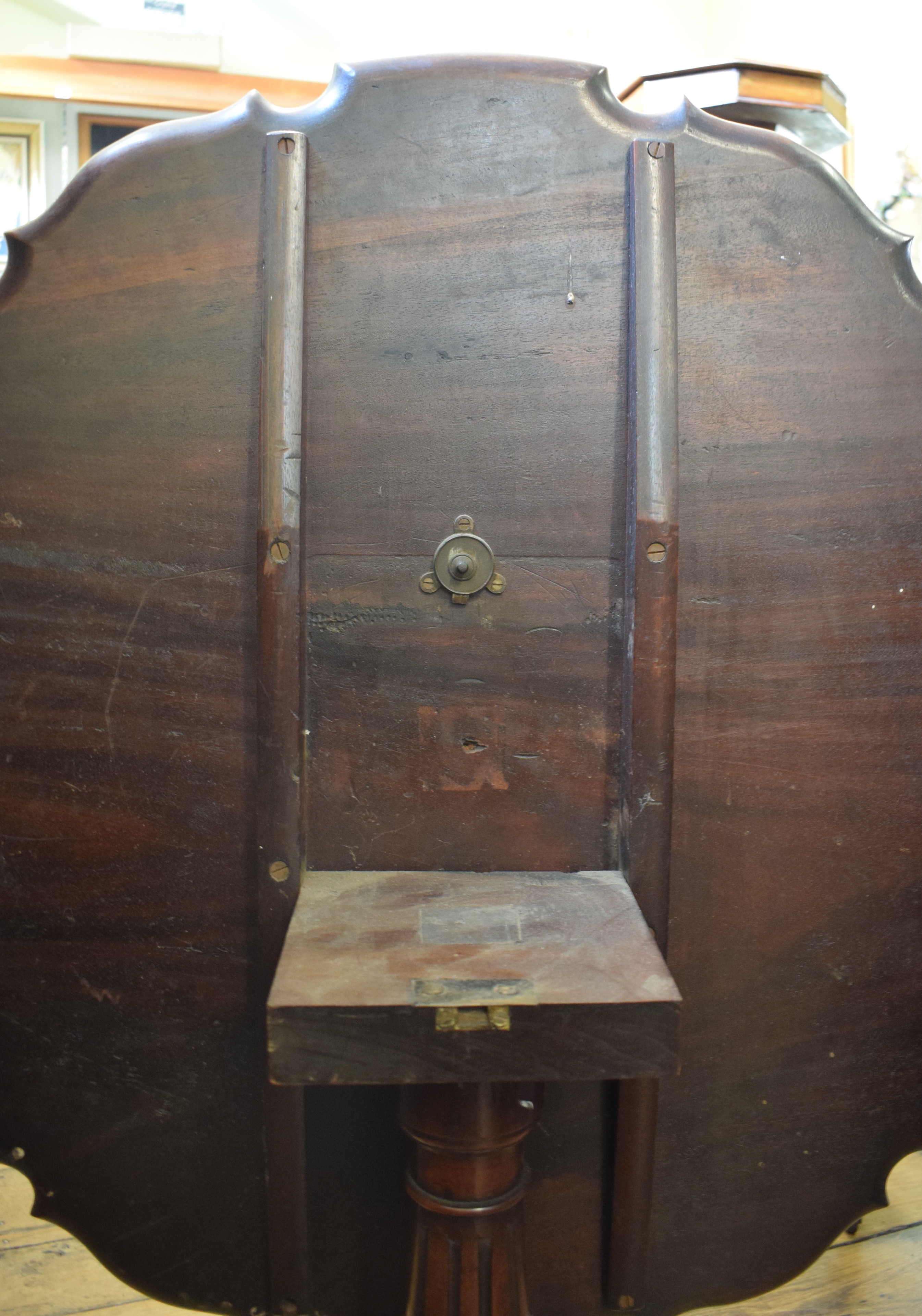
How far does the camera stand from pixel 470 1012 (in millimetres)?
754

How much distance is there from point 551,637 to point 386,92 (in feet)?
1.77

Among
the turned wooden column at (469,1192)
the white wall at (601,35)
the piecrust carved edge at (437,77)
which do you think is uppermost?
the white wall at (601,35)

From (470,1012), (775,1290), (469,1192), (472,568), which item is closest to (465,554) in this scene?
(472,568)

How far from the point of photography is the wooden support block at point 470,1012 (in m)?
0.75

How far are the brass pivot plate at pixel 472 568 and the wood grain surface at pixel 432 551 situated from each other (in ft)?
0.04

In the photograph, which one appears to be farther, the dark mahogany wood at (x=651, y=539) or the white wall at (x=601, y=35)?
the white wall at (x=601, y=35)

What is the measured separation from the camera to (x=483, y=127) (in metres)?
0.96

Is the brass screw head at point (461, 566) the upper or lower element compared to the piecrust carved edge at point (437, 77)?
lower

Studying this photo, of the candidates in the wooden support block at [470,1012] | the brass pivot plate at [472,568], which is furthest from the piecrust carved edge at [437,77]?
the wooden support block at [470,1012]

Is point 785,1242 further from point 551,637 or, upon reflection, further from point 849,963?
point 551,637

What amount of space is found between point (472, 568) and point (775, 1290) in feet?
3.11

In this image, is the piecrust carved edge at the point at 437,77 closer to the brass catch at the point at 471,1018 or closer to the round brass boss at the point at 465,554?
the round brass boss at the point at 465,554

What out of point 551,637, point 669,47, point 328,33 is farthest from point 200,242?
point 669,47

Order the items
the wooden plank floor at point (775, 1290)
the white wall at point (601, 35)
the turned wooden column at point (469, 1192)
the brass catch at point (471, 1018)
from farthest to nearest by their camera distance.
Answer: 1. the white wall at point (601, 35)
2. the wooden plank floor at point (775, 1290)
3. the turned wooden column at point (469, 1192)
4. the brass catch at point (471, 1018)
